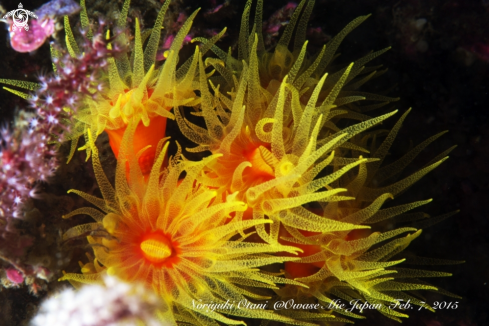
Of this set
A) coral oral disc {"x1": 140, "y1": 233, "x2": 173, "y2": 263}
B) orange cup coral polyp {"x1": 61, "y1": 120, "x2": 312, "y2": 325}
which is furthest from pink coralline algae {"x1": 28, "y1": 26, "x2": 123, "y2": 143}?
coral oral disc {"x1": 140, "y1": 233, "x2": 173, "y2": 263}

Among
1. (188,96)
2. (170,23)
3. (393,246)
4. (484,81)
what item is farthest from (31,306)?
(484,81)

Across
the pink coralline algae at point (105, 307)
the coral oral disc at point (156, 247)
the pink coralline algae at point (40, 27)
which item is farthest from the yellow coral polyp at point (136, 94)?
the pink coralline algae at point (105, 307)

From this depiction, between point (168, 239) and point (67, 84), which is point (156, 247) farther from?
point (67, 84)

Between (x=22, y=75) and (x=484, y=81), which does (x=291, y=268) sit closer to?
(x=484, y=81)

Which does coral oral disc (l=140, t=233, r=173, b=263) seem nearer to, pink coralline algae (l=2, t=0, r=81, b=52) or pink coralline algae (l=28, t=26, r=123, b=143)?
pink coralline algae (l=28, t=26, r=123, b=143)

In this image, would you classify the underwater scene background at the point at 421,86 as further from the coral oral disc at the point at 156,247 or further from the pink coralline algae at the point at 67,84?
the coral oral disc at the point at 156,247
